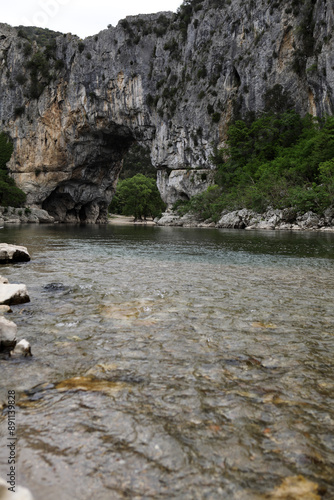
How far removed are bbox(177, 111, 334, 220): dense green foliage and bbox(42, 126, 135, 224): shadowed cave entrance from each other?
1620cm

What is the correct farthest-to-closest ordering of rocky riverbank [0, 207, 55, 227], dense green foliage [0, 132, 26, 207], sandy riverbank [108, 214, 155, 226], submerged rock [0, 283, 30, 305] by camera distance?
sandy riverbank [108, 214, 155, 226] → dense green foliage [0, 132, 26, 207] → rocky riverbank [0, 207, 55, 227] → submerged rock [0, 283, 30, 305]

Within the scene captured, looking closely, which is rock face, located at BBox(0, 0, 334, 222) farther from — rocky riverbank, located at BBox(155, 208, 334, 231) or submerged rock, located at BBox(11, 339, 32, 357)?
submerged rock, located at BBox(11, 339, 32, 357)

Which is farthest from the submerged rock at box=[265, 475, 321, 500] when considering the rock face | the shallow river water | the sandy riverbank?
the sandy riverbank

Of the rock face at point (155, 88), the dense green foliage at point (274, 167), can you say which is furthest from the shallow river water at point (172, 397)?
the rock face at point (155, 88)

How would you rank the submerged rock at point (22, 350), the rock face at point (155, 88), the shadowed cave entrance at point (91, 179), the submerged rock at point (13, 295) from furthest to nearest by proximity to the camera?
1. the shadowed cave entrance at point (91, 179)
2. the rock face at point (155, 88)
3. the submerged rock at point (13, 295)
4. the submerged rock at point (22, 350)

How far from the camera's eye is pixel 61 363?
303cm

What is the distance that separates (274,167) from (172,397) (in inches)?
1525

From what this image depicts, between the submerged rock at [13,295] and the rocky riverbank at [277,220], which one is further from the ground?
the rocky riverbank at [277,220]

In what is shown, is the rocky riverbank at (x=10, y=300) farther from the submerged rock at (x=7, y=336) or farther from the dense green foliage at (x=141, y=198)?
the dense green foliage at (x=141, y=198)

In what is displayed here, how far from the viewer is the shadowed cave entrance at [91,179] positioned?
5581 centimetres

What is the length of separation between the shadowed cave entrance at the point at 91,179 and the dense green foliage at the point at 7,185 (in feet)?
26.4

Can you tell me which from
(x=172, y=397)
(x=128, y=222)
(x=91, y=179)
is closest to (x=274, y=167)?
(x=91, y=179)

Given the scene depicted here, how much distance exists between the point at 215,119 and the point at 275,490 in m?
51.4

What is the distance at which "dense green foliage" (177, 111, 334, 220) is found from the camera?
101ft
